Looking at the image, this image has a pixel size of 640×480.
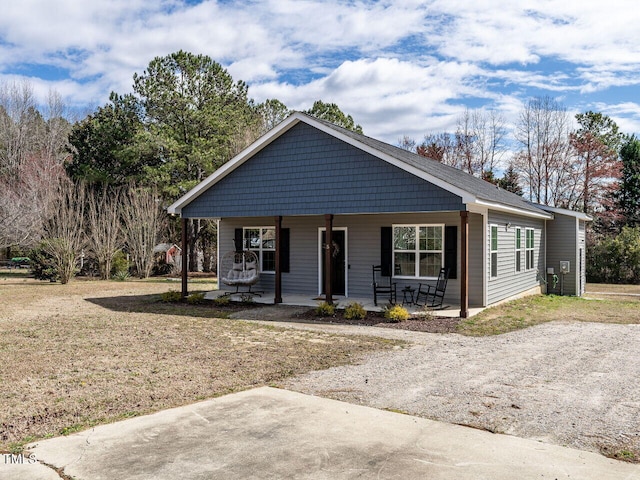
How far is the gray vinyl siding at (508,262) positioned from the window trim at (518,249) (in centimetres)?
11

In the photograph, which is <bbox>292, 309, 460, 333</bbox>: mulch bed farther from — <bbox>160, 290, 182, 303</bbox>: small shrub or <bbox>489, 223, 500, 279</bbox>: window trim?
<bbox>160, 290, 182, 303</bbox>: small shrub

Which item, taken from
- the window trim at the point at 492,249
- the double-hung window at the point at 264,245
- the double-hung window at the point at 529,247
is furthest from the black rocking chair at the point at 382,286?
the double-hung window at the point at 529,247

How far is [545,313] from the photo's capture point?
12.4 meters

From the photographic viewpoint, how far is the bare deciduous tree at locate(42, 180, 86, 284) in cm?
1952

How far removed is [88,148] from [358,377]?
23149mm

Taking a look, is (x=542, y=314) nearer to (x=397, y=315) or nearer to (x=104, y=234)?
(x=397, y=315)

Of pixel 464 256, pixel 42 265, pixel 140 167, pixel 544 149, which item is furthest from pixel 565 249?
pixel 42 265

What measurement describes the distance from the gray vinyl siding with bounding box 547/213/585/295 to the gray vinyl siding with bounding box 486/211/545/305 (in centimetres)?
113

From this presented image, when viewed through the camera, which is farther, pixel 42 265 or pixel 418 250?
pixel 42 265

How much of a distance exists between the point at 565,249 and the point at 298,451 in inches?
632

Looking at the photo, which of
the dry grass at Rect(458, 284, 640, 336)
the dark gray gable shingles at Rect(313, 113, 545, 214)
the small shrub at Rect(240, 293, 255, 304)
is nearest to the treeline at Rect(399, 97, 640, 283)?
the dry grass at Rect(458, 284, 640, 336)

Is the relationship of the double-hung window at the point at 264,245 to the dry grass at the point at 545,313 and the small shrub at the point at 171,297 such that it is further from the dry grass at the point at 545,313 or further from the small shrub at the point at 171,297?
the dry grass at the point at 545,313

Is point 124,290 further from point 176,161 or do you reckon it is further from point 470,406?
point 470,406

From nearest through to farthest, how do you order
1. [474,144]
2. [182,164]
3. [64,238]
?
[64,238] → [182,164] → [474,144]
